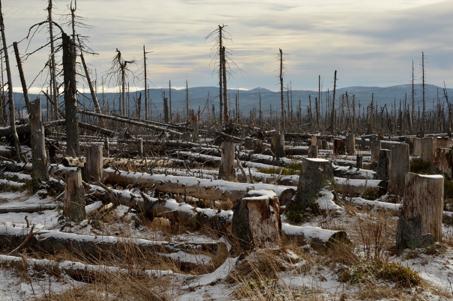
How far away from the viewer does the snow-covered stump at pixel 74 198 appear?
8.12 meters

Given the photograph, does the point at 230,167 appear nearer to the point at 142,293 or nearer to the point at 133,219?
the point at 133,219

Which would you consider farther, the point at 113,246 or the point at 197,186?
the point at 197,186

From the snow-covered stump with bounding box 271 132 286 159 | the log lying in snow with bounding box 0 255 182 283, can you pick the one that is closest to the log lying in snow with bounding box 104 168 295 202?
the log lying in snow with bounding box 0 255 182 283

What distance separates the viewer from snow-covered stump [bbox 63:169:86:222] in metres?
8.12

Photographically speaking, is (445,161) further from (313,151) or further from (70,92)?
(70,92)

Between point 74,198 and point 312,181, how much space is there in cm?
399

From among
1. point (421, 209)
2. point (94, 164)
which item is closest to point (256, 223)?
point (421, 209)

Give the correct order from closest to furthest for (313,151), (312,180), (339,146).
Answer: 1. (312,180)
2. (313,151)
3. (339,146)

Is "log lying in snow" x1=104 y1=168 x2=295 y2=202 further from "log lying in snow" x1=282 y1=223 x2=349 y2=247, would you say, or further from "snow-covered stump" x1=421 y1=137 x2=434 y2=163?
"snow-covered stump" x1=421 y1=137 x2=434 y2=163

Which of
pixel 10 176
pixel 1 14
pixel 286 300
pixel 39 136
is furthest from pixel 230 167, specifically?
pixel 1 14

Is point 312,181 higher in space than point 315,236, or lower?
higher

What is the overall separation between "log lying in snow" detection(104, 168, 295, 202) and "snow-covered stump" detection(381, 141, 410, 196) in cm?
235

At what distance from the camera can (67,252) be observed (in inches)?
243

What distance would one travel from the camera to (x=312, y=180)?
816cm
